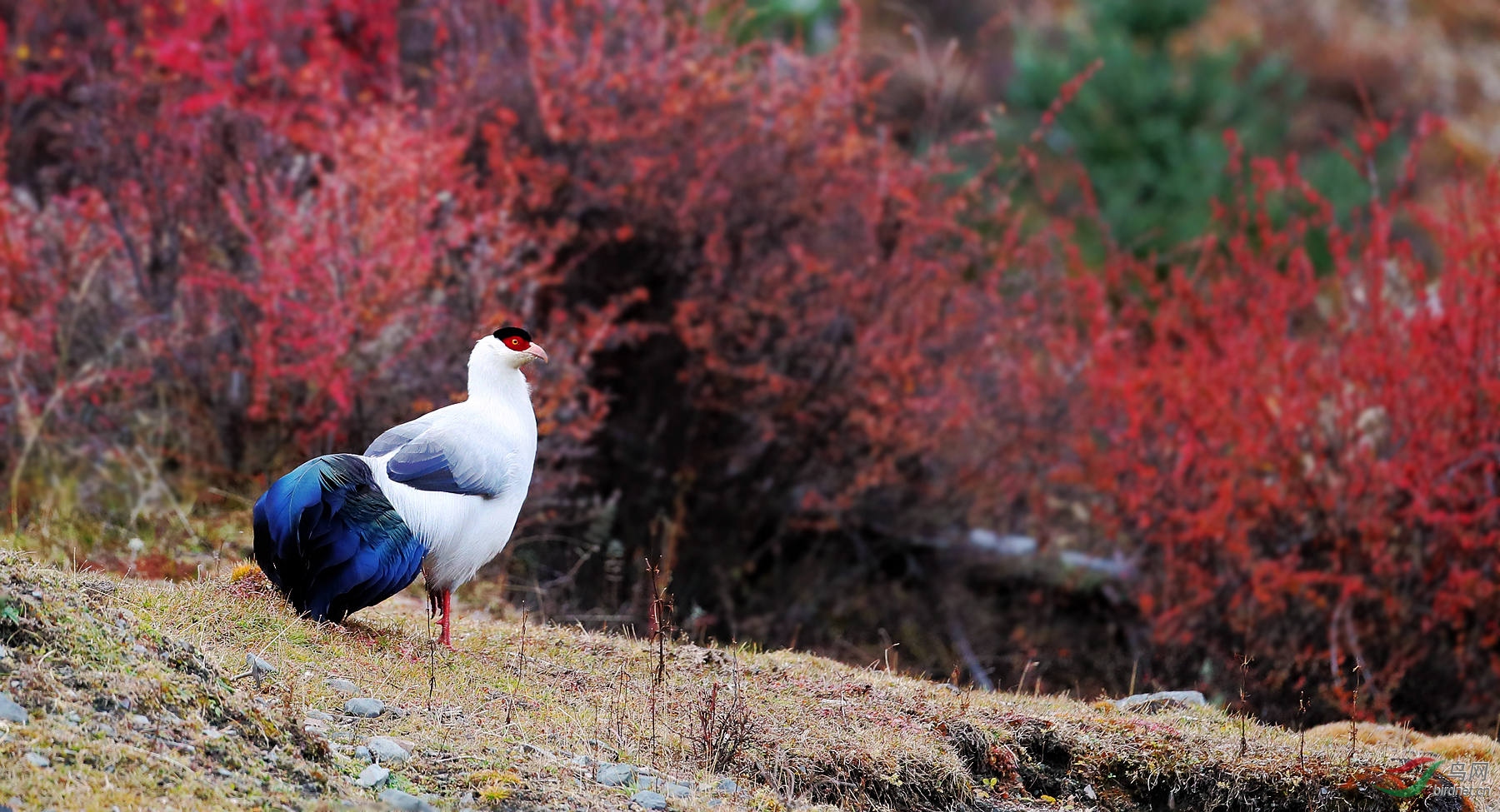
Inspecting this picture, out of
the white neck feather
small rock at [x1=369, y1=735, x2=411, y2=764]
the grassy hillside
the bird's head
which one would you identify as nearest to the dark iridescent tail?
the grassy hillside

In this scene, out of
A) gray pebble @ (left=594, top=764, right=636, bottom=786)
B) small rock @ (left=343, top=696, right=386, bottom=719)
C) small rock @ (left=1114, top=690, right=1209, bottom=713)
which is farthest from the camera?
small rock @ (left=1114, top=690, right=1209, bottom=713)

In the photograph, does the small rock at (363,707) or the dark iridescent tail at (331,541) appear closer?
the small rock at (363,707)

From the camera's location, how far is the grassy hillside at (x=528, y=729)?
3855mm

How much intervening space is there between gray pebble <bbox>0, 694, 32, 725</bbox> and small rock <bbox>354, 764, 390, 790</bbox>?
0.85 metres

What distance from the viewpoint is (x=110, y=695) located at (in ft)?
12.9

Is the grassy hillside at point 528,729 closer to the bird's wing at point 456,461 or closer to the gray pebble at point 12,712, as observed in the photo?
the gray pebble at point 12,712

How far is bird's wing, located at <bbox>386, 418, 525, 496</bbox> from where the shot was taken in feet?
17.7

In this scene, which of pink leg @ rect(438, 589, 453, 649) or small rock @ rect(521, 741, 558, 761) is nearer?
small rock @ rect(521, 741, 558, 761)

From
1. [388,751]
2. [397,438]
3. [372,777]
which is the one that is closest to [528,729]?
[388,751]

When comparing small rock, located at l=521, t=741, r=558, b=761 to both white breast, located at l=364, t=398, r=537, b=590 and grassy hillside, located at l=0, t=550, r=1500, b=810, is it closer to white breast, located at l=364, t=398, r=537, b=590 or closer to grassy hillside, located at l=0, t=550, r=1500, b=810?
grassy hillside, located at l=0, t=550, r=1500, b=810

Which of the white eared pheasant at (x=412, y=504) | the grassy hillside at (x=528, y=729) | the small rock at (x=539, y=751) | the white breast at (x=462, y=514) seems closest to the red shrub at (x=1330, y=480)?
the grassy hillside at (x=528, y=729)

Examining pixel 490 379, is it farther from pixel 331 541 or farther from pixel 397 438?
pixel 331 541

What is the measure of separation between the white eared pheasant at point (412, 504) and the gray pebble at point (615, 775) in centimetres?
127

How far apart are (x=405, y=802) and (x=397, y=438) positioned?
2009mm
